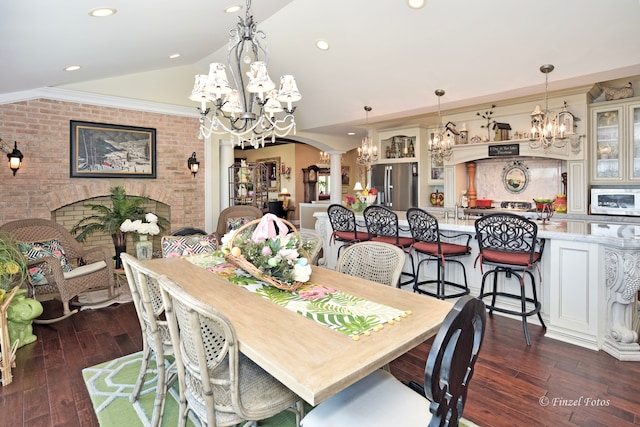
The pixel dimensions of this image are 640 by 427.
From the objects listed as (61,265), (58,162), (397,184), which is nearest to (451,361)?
(61,265)

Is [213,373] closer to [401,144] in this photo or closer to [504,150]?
[504,150]

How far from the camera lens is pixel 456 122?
6.72 metres

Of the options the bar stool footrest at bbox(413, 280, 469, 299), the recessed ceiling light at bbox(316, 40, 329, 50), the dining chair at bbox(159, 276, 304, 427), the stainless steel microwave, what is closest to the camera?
the dining chair at bbox(159, 276, 304, 427)

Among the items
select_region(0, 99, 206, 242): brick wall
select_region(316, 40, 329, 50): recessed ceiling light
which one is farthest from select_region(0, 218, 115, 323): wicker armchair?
select_region(316, 40, 329, 50): recessed ceiling light

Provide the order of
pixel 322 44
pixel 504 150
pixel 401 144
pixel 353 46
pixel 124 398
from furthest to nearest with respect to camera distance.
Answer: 1. pixel 401 144
2. pixel 504 150
3. pixel 322 44
4. pixel 353 46
5. pixel 124 398

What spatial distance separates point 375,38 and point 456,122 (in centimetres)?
305

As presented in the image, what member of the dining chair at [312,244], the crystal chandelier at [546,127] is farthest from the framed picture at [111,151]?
the crystal chandelier at [546,127]

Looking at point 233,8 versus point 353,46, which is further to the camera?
point 353,46

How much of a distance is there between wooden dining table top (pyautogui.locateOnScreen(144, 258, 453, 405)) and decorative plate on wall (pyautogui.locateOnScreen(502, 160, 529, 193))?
5.32 meters

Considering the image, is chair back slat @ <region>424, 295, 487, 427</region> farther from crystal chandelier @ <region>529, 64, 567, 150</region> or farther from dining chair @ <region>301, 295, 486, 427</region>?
crystal chandelier @ <region>529, 64, 567, 150</region>

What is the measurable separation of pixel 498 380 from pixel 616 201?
4.20m

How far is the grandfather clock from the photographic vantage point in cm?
1147

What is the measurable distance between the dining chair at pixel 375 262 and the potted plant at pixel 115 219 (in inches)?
151

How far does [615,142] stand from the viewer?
5152 millimetres
